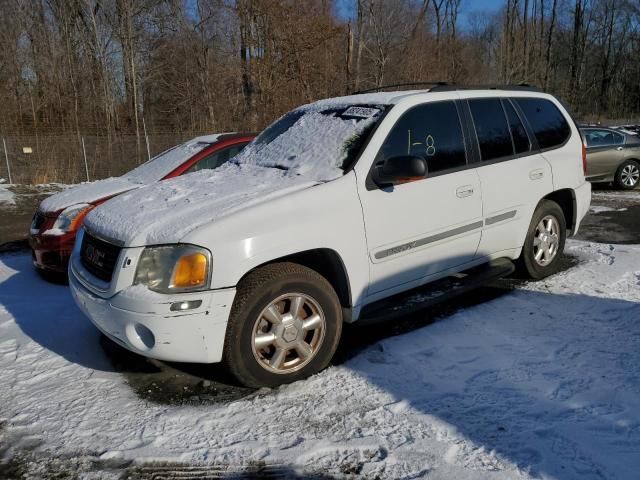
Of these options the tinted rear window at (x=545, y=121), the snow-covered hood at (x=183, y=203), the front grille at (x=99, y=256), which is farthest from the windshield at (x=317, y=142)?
the tinted rear window at (x=545, y=121)

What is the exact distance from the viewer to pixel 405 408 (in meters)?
3.12

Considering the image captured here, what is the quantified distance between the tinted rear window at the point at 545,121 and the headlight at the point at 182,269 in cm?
350

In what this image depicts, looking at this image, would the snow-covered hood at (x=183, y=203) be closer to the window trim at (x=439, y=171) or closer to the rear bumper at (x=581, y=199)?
the window trim at (x=439, y=171)

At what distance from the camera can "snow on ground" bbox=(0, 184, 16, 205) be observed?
11.9 meters

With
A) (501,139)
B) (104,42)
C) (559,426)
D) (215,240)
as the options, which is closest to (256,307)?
(215,240)

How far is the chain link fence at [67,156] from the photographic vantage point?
635 inches

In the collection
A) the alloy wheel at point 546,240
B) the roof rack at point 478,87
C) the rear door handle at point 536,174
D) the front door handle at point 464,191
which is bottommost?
the alloy wheel at point 546,240

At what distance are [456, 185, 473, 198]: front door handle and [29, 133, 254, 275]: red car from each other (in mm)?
3464

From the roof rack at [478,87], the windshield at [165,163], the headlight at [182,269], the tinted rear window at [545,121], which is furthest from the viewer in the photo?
the windshield at [165,163]

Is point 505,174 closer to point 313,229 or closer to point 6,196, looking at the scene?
point 313,229

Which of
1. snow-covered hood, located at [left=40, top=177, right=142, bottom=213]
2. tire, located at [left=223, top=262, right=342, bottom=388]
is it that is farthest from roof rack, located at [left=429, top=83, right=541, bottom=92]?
snow-covered hood, located at [left=40, top=177, right=142, bottom=213]

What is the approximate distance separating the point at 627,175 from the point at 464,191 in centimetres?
1008

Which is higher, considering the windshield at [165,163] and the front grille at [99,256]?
the windshield at [165,163]

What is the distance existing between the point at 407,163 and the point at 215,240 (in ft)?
4.57
